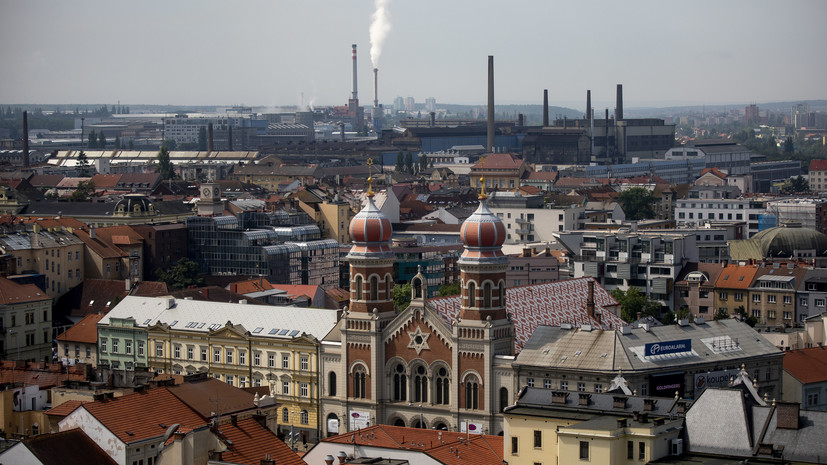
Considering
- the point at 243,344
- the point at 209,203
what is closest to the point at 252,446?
the point at 243,344

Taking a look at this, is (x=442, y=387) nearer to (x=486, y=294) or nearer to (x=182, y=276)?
(x=486, y=294)

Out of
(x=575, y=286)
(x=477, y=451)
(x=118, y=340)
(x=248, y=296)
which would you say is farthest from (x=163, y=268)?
(x=477, y=451)

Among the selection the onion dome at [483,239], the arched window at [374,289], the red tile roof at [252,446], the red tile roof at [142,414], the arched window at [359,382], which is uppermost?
the onion dome at [483,239]

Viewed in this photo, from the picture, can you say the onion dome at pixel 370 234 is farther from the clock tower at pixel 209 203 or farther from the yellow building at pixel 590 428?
the clock tower at pixel 209 203

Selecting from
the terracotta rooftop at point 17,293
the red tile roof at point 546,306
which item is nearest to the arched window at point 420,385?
the red tile roof at point 546,306

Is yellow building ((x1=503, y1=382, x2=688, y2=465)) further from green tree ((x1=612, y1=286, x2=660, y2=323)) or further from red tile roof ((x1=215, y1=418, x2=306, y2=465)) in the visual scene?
green tree ((x1=612, y1=286, x2=660, y2=323))

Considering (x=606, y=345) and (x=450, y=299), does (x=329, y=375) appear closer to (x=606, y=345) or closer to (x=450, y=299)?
(x=450, y=299)
